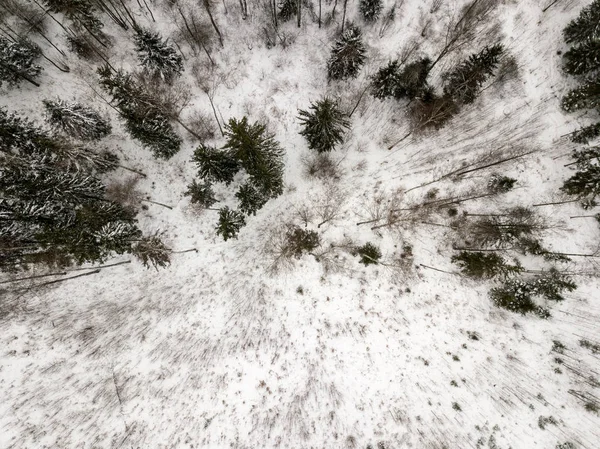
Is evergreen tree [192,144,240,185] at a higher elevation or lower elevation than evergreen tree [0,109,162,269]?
lower

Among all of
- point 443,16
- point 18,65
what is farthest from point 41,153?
point 443,16

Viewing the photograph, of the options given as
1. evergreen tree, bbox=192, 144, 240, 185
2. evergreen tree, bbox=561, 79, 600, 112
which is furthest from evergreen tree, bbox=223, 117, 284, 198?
evergreen tree, bbox=561, 79, 600, 112

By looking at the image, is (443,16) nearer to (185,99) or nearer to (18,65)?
(185,99)

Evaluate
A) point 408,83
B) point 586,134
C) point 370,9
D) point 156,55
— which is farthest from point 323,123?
point 586,134

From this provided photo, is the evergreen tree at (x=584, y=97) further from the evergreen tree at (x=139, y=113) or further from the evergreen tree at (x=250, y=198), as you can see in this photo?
the evergreen tree at (x=139, y=113)

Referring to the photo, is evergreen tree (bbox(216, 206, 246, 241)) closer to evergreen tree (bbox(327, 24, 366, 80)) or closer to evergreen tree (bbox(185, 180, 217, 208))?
evergreen tree (bbox(185, 180, 217, 208))

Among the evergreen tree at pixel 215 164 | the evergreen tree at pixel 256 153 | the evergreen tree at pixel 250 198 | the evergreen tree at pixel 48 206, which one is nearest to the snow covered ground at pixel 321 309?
the evergreen tree at pixel 250 198
